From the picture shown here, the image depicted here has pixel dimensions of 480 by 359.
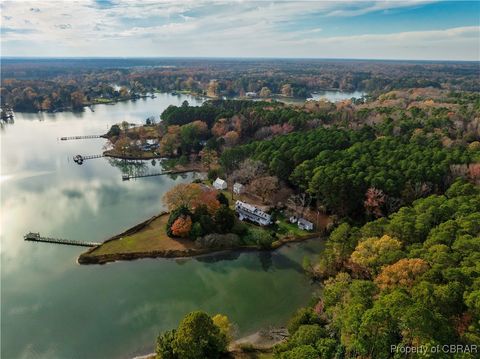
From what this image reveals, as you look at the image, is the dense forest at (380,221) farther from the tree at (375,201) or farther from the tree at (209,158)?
the tree at (209,158)

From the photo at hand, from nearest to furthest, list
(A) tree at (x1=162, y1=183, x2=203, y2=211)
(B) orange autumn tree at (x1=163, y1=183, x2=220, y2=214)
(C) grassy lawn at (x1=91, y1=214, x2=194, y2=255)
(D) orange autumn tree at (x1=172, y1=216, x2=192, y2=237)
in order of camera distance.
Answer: (C) grassy lawn at (x1=91, y1=214, x2=194, y2=255)
(D) orange autumn tree at (x1=172, y1=216, x2=192, y2=237)
(B) orange autumn tree at (x1=163, y1=183, x2=220, y2=214)
(A) tree at (x1=162, y1=183, x2=203, y2=211)

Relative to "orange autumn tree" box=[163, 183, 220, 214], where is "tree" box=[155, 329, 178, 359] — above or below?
below

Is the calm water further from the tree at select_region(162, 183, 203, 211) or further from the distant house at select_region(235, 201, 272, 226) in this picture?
the tree at select_region(162, 183, 203, 211)

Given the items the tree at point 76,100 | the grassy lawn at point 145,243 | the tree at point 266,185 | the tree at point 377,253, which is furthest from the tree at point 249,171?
the tree at point 76,100

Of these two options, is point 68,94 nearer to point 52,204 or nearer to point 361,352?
point 52,204

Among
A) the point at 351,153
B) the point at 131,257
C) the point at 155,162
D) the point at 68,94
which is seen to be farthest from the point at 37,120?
the point at 351,153

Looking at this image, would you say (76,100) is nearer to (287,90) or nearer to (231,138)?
(231,138)

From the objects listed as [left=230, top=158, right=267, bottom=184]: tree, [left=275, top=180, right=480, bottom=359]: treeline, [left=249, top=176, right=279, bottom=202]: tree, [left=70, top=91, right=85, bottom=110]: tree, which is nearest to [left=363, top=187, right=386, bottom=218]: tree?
[left=275, top=180, right=480, bottom=359]: treeline
